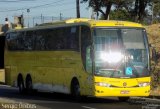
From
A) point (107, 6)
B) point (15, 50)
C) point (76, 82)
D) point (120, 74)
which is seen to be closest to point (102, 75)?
point (120, 74)

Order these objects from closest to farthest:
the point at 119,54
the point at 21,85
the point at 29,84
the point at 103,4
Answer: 1. the point at 119,54
2. the point at 29,84
3. the point at 21,85
4. the point at 103,4

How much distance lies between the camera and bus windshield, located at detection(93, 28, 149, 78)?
22.3 m

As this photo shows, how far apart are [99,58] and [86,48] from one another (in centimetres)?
80

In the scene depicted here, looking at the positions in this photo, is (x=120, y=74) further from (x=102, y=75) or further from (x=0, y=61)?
(x=0, y=61)

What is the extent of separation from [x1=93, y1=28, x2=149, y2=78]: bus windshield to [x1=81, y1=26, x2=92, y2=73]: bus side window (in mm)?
334

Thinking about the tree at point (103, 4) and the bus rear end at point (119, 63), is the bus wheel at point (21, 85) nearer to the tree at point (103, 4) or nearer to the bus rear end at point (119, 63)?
the bus rear end at point (119, 63)

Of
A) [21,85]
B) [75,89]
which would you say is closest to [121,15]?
[21,85]

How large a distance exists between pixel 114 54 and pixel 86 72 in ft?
4.39

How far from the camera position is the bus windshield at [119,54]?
2231 cm

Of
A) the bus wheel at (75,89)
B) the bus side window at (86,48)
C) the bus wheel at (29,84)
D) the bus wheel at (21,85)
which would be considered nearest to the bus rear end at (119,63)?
the bus side window at (86,48)

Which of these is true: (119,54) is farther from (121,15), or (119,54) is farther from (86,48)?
(121,15)

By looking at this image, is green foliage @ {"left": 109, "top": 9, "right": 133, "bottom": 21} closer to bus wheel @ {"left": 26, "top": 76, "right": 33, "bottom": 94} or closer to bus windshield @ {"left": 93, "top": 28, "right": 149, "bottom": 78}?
bus wheel @ {"left": 26, "top": 76, "right": 33, "bottom": 94}

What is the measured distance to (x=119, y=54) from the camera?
22500mm

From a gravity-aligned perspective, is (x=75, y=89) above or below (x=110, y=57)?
below
